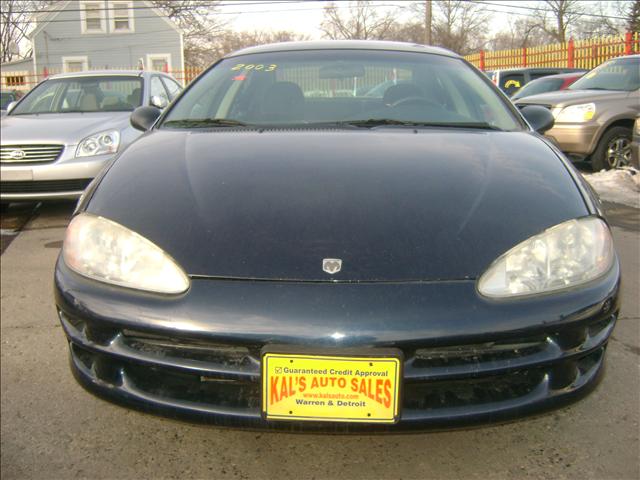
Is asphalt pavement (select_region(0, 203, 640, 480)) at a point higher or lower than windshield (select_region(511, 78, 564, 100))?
lower

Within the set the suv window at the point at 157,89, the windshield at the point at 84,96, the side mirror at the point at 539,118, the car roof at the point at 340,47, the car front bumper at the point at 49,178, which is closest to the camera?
the side mirror at the point at 539,118

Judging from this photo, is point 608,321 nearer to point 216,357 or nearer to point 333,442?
point 333,442

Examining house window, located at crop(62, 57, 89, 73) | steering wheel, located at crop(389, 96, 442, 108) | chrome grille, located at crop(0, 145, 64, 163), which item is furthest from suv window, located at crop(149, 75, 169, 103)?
house window, located at crop(62, 57, 89, 73)

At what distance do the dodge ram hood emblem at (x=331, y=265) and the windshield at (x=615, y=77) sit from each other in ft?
21.0

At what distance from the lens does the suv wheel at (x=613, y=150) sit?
23.6ft

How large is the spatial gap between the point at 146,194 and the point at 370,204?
720 millimetres

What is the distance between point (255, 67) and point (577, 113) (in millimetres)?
→ 5201

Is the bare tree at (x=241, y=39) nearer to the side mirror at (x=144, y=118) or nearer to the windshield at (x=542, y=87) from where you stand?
the windshield at (x=542, y=87)

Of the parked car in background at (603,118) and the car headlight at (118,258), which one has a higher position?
the parked car in background at (603,118)

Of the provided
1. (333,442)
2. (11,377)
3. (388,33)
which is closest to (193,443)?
(333,442)

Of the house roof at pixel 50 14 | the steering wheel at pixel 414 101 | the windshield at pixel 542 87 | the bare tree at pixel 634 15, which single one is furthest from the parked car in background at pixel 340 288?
the house roof at pixel 50 14

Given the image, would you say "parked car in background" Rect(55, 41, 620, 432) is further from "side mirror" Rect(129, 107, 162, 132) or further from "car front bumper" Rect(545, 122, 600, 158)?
"car front bumper" Rect(545, 122, 600, 158)

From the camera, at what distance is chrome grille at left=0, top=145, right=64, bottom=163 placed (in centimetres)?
534

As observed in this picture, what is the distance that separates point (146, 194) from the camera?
200 cm
